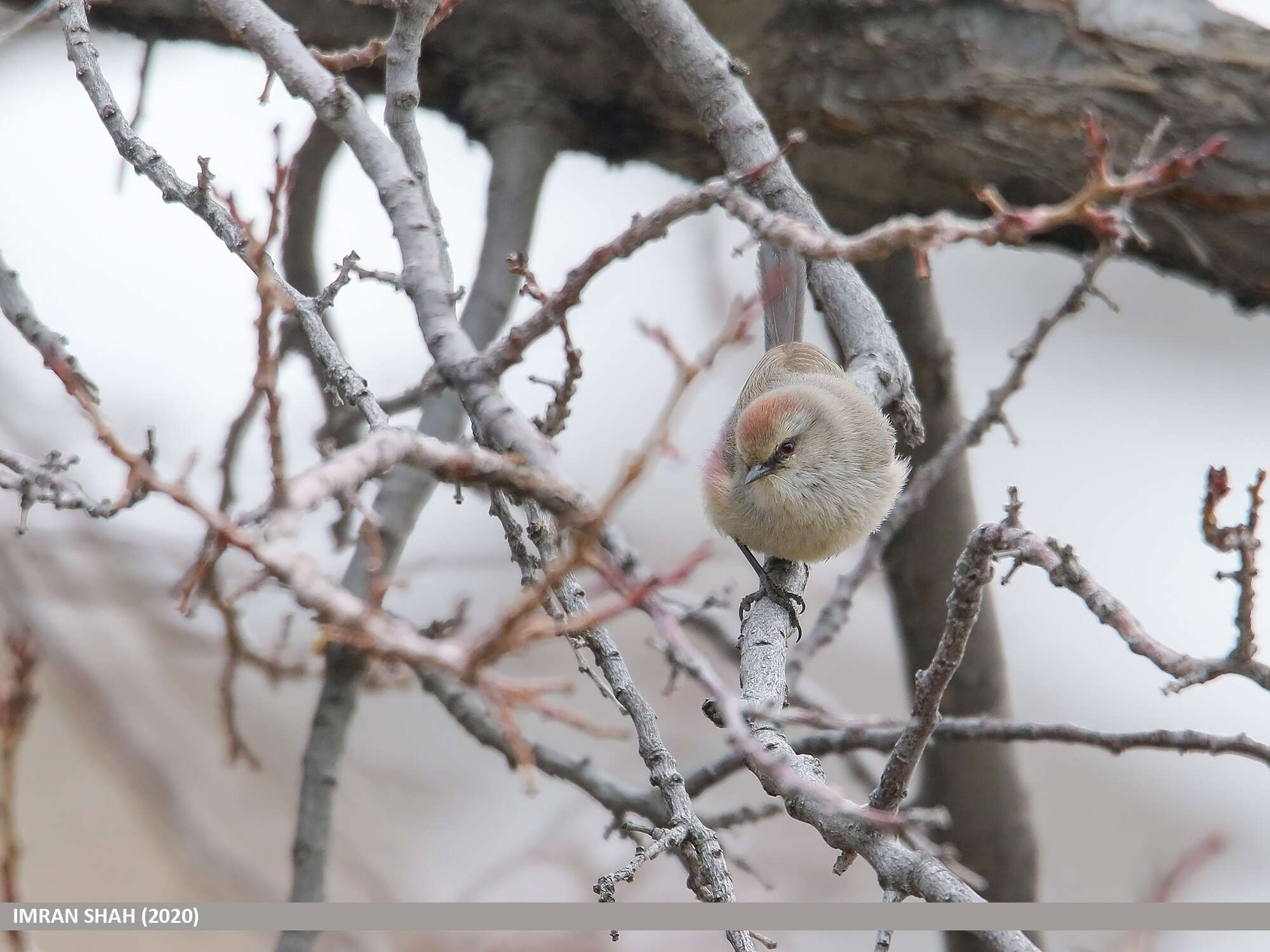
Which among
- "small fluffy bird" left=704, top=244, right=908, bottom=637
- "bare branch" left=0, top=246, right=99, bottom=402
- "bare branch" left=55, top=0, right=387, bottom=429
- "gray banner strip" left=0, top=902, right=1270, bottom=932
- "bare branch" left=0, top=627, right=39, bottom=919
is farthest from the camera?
"small fluffy bird" left=704, top=244, right=908, bottom=637

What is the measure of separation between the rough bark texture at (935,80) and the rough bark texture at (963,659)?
1.94ft

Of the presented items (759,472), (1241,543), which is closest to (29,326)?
(759,472)

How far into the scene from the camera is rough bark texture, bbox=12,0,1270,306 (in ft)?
9.76

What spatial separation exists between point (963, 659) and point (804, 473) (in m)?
1.28

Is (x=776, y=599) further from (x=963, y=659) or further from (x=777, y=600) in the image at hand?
(x=963, y=659)

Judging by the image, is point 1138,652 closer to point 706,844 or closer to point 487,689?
point 706,844

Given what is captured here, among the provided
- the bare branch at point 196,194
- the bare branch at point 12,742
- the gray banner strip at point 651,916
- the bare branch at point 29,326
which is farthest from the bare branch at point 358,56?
the gray banner strip at point 651,916

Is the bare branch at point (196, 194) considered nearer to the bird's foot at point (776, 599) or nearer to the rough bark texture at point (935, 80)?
the bird's foot at point (776, 599)

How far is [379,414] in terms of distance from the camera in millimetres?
1447

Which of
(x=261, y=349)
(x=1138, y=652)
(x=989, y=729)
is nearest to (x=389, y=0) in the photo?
(x=261, y=349)

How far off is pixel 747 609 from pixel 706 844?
1337 millimetres

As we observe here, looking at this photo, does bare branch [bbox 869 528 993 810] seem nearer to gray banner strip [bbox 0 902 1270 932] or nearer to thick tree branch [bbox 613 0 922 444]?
gray banner strip [bbox 0 902 1270 932]

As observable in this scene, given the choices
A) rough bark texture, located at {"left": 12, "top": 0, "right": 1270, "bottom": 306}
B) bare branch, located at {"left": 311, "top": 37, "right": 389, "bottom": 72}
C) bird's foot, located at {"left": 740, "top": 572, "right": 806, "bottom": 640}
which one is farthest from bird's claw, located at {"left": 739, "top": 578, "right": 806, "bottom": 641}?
rough bark texture, located at {"left": 12, "top": 0, "right": 1270, "bottom": 306}

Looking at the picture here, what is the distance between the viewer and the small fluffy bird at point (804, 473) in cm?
277
